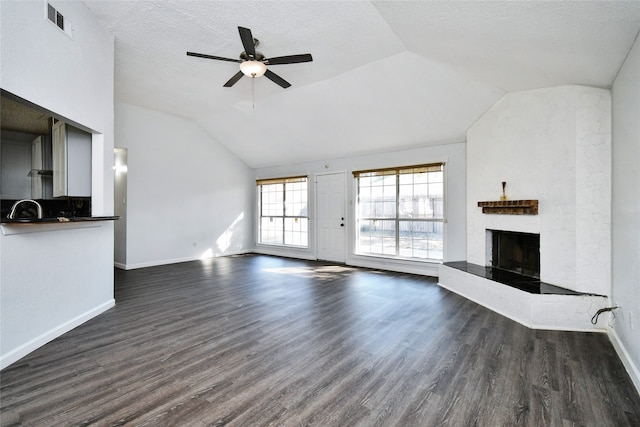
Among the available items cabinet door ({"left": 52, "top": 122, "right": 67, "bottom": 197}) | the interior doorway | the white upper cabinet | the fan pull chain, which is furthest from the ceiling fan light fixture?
the interior doorway

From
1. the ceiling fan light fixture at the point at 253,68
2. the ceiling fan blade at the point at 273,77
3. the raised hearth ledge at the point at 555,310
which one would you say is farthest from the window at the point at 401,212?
the ceiling fan light fixture at the point at 253,68

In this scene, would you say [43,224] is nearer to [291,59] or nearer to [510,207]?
[291,59]

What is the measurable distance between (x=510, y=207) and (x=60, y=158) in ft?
18.1

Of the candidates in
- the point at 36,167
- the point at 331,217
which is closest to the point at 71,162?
the point at 36,167

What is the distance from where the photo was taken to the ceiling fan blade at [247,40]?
2.72 metres

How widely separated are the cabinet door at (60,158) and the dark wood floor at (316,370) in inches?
59.9

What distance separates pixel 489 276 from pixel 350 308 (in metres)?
1.89

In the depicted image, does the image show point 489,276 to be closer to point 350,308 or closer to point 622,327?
point 622,327

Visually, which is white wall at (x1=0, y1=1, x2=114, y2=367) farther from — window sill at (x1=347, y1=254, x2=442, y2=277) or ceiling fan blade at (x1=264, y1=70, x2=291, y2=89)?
window sill at (x1=347, y1=254, x2=442, y2=277)

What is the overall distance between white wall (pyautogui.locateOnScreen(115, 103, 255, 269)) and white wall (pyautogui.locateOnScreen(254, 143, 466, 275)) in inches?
71.8

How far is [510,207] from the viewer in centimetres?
387

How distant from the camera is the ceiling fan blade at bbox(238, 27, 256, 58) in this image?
272 cm

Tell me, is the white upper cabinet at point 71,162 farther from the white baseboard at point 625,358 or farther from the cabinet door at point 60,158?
the white baseboard at point 625,358

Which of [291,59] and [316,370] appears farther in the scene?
[291,59]
